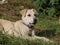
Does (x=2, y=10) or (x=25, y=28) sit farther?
(x=2, y=10)

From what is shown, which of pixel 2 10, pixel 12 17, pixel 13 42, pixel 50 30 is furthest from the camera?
pixel 2 10

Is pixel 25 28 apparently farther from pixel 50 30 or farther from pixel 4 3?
pixel 4 3

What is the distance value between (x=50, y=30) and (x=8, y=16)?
228 cm

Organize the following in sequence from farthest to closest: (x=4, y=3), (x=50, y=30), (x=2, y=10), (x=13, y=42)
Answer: (x=4, y=3), (x=2, y=10), (x=50, y=30), (x=13, y=42)

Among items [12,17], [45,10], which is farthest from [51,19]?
[12,17]

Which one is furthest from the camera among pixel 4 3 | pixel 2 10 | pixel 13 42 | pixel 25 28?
pixel 4 3

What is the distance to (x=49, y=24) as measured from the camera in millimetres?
12031

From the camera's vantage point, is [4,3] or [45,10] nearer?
[45,10]

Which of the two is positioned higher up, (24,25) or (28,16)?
(28,16)

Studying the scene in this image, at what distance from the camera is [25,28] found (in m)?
9.59

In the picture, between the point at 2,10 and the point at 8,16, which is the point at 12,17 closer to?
the point at 8,16

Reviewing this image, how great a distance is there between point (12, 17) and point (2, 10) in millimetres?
1174

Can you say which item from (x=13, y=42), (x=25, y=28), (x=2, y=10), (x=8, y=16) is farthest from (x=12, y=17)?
(x=13, y=42)

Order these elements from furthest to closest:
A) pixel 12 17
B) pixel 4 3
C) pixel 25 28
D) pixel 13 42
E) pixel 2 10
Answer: pixel 4 3, pixel 2 10, pixel 12 17, pixel 25 28, pixel 13 42
